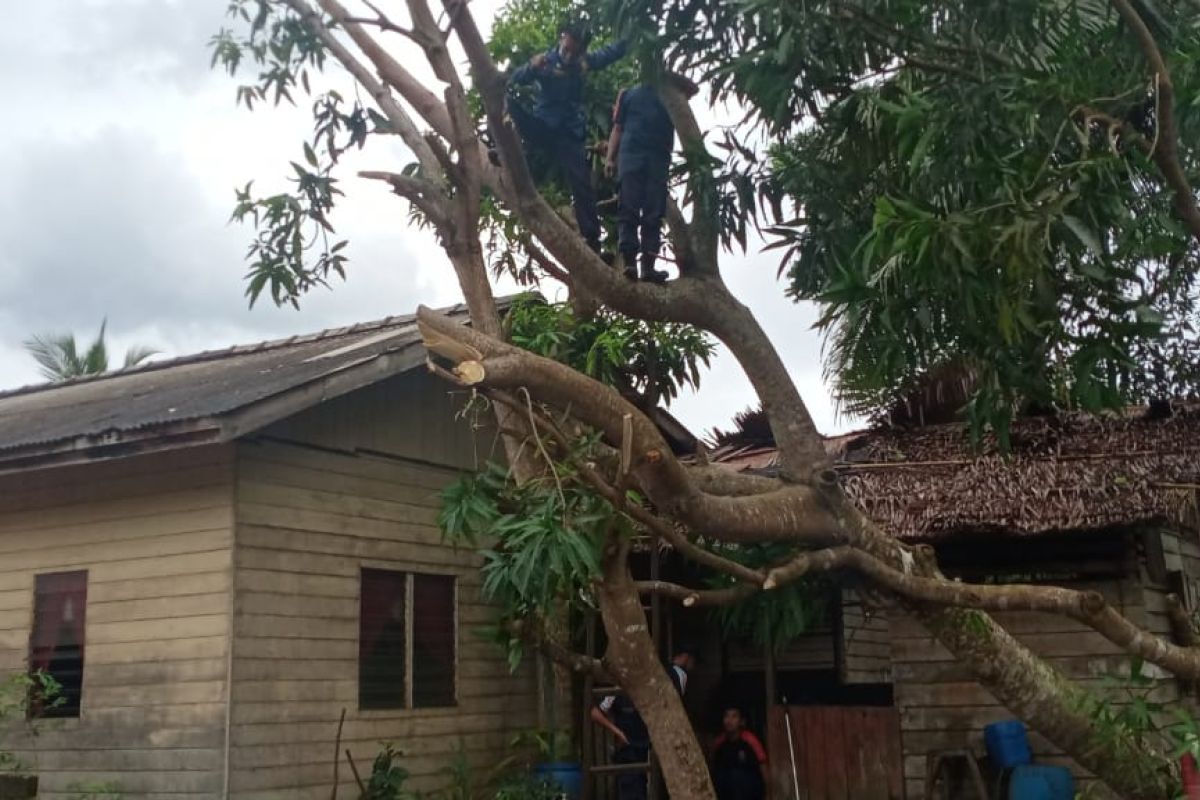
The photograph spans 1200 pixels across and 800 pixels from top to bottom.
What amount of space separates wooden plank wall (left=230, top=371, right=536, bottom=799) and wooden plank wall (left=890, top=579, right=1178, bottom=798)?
11.7ft

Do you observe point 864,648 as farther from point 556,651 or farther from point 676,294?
point 676,294

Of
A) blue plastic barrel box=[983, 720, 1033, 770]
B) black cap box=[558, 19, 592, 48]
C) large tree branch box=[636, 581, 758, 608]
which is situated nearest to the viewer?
large tree branch box=[636, 581, 758, 608]

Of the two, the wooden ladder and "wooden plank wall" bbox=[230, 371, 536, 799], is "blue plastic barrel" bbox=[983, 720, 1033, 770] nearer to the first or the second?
the wooden ladder

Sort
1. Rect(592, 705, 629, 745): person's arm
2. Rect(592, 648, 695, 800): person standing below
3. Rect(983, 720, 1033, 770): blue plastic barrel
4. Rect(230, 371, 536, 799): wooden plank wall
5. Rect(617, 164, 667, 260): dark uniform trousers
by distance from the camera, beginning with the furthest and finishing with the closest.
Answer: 1. Rect(592, 648, 695, 800): person standing below
2. Rect(592, 705, 629, 745): person's arm
3. Rect(983, 720, 1033, 770): blue plastic barrel
4. Rect(230, 371, 536, 799): wooden plank wall
5. Rect(617, 164, 667, 260): dark uniform trousers

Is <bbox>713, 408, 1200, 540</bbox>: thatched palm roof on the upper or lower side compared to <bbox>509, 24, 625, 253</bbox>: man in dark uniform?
lower

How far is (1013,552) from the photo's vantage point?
1027cm

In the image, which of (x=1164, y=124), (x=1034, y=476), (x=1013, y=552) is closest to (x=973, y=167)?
(x=1164, y=124)

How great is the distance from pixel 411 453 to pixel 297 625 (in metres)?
2.01

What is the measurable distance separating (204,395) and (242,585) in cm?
152

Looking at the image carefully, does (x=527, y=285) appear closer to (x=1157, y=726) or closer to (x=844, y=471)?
(x=844, y=471)

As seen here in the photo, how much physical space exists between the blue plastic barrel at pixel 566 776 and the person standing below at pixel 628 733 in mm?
400

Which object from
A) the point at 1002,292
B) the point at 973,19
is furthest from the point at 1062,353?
the point at 973,19

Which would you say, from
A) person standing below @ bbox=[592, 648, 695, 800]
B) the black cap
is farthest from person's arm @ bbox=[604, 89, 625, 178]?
person standing below @ bbox=[592, 648, 695, 800]

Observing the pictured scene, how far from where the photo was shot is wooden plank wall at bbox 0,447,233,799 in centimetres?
904
